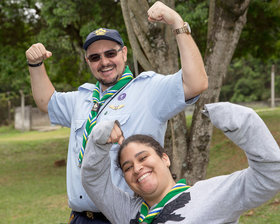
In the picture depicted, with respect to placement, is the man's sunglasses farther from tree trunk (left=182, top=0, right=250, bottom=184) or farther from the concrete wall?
the concrete wall

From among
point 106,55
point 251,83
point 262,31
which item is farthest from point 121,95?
point 251,83

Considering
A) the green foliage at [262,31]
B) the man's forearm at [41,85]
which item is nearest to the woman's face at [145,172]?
the man's forearm at [41,85]

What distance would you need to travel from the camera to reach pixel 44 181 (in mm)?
11164

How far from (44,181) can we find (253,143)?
1013 centimetres

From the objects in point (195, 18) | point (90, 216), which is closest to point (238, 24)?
point (195, 18)

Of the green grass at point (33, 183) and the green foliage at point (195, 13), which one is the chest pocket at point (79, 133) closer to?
the green grass at point (33, 183)

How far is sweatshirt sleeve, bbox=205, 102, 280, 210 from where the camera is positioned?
156cm

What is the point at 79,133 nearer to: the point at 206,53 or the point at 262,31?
the point at 206,53

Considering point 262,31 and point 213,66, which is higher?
point 262,31

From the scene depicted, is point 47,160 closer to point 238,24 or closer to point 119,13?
point 119,13

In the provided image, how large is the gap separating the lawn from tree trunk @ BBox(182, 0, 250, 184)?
1.32 metres

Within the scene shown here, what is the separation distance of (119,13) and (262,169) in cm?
999

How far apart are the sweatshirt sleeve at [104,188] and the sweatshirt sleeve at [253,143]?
2.12 feet

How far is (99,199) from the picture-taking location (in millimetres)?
2203
